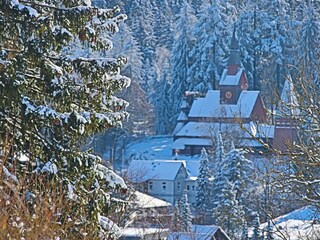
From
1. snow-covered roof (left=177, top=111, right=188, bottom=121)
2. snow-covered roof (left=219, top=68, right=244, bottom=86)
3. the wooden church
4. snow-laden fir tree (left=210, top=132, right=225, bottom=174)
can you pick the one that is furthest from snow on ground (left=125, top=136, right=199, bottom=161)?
snow-laden fir tree (left=210, top=132, right=225, bottom=174)

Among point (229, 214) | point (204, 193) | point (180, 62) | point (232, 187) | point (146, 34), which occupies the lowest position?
point (204, 193)

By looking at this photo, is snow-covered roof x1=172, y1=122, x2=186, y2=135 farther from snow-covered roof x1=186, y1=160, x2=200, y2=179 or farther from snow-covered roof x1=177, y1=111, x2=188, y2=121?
snow-covered roof x1=186, y1=160, x2=200, y2=179

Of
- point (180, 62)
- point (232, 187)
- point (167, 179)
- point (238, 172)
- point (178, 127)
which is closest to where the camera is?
point (232, 187)

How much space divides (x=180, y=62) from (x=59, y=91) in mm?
48474

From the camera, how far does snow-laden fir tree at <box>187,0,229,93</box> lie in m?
54.5

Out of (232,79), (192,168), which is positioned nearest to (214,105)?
(232,79)

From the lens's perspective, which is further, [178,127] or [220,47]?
[220,47]

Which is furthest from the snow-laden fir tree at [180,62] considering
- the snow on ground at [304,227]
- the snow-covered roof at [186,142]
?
the snow on ground at [304,227]

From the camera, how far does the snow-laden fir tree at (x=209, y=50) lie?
54531 millimetres

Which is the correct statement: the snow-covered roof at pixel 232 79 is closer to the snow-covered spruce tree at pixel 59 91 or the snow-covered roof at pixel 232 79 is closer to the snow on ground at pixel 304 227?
the snow on ground at pixel 304 227

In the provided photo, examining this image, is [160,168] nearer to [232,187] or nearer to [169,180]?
[169,180]

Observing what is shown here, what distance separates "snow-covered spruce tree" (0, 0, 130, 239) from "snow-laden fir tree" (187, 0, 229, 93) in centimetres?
4636

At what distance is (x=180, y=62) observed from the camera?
56.1 metres

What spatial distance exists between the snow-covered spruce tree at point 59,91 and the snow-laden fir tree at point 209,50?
46365 millimetres
